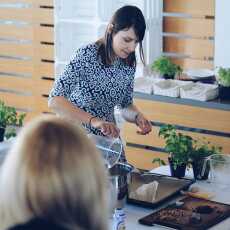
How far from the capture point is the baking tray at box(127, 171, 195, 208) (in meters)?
2.80

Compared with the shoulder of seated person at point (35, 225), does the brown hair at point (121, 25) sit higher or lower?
higher

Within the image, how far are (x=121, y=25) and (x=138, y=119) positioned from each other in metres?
0.48

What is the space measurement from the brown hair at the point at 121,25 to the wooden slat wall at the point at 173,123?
119cm

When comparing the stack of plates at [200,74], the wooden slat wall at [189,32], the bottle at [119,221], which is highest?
the wooden slat wall at [189,32]

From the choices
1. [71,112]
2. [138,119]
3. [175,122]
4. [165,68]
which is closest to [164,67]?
[165,68]

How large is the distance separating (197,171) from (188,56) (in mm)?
2170

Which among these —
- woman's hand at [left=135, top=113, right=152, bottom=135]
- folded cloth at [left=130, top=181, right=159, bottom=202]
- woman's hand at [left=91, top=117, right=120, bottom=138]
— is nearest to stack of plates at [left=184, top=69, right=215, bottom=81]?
woman's hand at [left=135, top=113, right=152, bottom=135]

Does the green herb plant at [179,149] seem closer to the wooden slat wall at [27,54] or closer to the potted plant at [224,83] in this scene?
the potted plant at [224,83]

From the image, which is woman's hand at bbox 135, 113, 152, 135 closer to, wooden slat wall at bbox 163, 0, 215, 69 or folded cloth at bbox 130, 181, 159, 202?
folded cloth at bbox 130, 181, 159, 202

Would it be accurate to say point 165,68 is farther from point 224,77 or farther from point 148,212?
point 148,212

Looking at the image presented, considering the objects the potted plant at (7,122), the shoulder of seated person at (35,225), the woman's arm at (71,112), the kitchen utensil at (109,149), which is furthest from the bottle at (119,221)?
the potted plant at (7,122)

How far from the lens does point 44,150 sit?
1.42m

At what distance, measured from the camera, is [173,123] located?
4.57 meters

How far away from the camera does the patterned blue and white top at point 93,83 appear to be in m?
3.38
